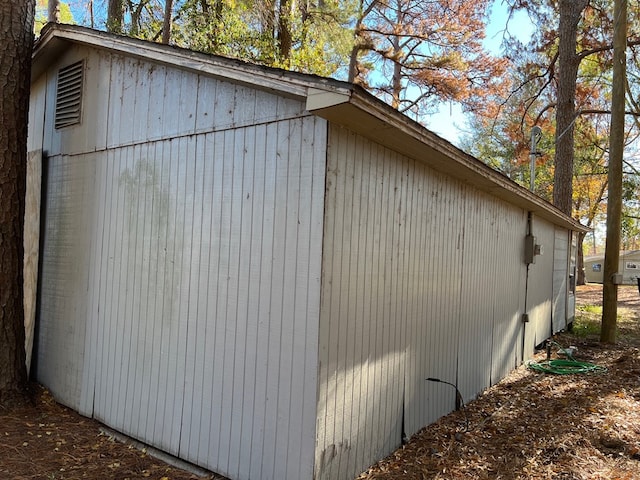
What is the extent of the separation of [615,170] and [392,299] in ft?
21.8

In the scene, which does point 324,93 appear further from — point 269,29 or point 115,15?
point 115,15

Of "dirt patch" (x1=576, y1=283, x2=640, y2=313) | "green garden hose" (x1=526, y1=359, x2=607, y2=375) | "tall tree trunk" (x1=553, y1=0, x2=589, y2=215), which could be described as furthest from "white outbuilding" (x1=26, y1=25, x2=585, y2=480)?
"dirt patch" (x1=576, y1=283, x2=640, y2=313)

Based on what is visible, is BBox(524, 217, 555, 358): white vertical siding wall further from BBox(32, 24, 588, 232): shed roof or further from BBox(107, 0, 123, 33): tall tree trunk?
BBox(107, 0, 123, 33): tall tree trunk

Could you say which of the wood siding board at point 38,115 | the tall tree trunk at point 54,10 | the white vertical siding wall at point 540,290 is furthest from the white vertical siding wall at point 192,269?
the tall tree trunk at point 54,10

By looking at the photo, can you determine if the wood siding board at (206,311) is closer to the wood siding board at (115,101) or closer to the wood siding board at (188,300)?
the wood siding board at (188,300)

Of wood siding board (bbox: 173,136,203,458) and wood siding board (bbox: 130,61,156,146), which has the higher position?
wood siding board (bbox: 130,61,156,146)

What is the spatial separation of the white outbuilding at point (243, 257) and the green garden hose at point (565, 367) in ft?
6.00

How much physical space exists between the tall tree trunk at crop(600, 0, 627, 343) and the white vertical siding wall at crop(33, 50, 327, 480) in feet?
24.3

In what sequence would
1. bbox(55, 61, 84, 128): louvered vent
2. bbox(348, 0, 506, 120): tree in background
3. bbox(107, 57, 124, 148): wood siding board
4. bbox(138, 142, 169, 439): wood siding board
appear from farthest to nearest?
1. bbox(348, 0, 506, 120): tree in background
2. bbox(55, 61, 84, 128): louvered vent
3. bbox(107, 57, 124, 148): wood siding board
4. bbox(138, 142, 169, 439): wood siding board

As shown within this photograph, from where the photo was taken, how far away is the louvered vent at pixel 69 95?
4547 mm

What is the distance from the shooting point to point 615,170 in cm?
816

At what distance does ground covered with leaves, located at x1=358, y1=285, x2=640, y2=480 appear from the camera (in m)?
3.37

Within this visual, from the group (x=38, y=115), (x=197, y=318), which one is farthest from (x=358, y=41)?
(x=197, y=318)

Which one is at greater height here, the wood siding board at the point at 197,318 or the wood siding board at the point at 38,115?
the wood siding board at the point at 38,115
